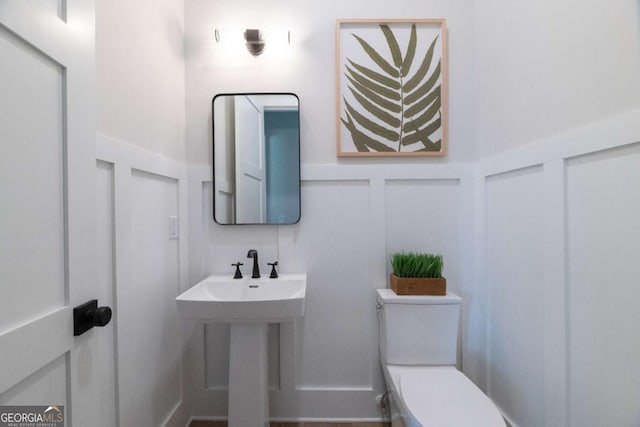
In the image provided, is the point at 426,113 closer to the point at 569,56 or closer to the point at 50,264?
the point at 569,56

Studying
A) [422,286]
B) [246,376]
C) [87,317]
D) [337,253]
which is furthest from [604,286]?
[87,317]

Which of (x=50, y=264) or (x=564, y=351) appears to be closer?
(x=50, y=264)

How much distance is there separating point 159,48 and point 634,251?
197cm

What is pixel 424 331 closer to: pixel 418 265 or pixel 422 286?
pixel 422 286

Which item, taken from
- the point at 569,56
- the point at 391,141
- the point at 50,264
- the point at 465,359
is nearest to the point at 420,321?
the point at 465,359

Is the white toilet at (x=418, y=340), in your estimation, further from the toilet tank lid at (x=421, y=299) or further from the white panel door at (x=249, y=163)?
the white panel door at (x=249, y=163)

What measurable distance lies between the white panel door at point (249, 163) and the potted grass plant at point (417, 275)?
30.6 inches

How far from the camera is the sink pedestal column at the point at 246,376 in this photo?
1.25 metres

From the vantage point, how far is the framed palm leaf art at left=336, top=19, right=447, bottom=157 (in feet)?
5.11

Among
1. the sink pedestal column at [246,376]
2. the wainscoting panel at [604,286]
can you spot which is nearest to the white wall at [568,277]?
the wainscoting panel at [604,286]

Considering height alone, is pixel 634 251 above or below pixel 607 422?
above

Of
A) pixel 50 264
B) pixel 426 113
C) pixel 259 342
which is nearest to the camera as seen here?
pixel 50 264

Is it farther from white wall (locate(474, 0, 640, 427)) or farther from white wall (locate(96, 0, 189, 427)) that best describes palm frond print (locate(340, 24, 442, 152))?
white wall (locate(96, 0, 189, 427))

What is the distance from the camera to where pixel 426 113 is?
1564 mm
